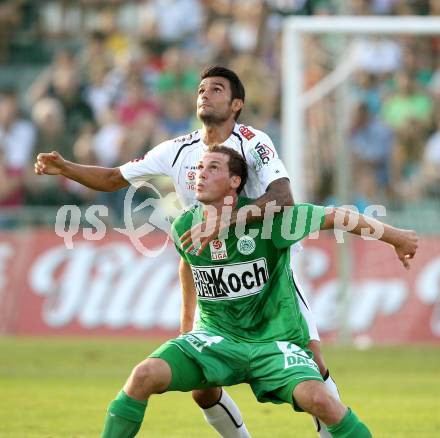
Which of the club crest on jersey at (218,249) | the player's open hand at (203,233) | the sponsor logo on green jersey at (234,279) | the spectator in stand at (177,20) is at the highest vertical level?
the spectator in stand at (177,20)

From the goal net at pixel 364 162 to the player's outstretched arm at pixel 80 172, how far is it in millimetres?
8619

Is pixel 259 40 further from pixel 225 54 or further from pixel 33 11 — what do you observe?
pixel 33 11

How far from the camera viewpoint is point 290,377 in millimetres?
7406

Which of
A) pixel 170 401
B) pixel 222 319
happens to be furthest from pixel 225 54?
pixel 222 319

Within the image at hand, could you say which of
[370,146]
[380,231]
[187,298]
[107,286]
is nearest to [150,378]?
[187,298]

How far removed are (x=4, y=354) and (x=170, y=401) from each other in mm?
4711

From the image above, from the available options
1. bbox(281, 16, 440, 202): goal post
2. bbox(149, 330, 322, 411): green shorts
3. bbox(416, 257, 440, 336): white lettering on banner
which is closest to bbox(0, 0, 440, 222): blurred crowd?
bbox(281, 16, 440, 202): goal post

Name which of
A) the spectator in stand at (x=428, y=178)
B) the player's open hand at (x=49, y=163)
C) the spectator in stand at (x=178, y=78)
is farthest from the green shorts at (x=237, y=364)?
the spectator in stand at (x=178, y=78)

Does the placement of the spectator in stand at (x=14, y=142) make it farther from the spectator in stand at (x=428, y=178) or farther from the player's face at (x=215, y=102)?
the player's face at (x=215, y=102)

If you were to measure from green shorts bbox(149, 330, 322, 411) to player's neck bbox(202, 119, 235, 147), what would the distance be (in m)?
1.63

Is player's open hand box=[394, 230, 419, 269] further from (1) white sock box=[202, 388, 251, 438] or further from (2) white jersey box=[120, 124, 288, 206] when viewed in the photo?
(1) white sock box=[202, 388, 251, 438]

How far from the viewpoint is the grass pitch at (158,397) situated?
33.2ft

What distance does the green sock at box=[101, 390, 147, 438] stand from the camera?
7.32 meters

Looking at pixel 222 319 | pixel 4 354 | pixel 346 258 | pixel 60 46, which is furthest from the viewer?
pixel 60 46
